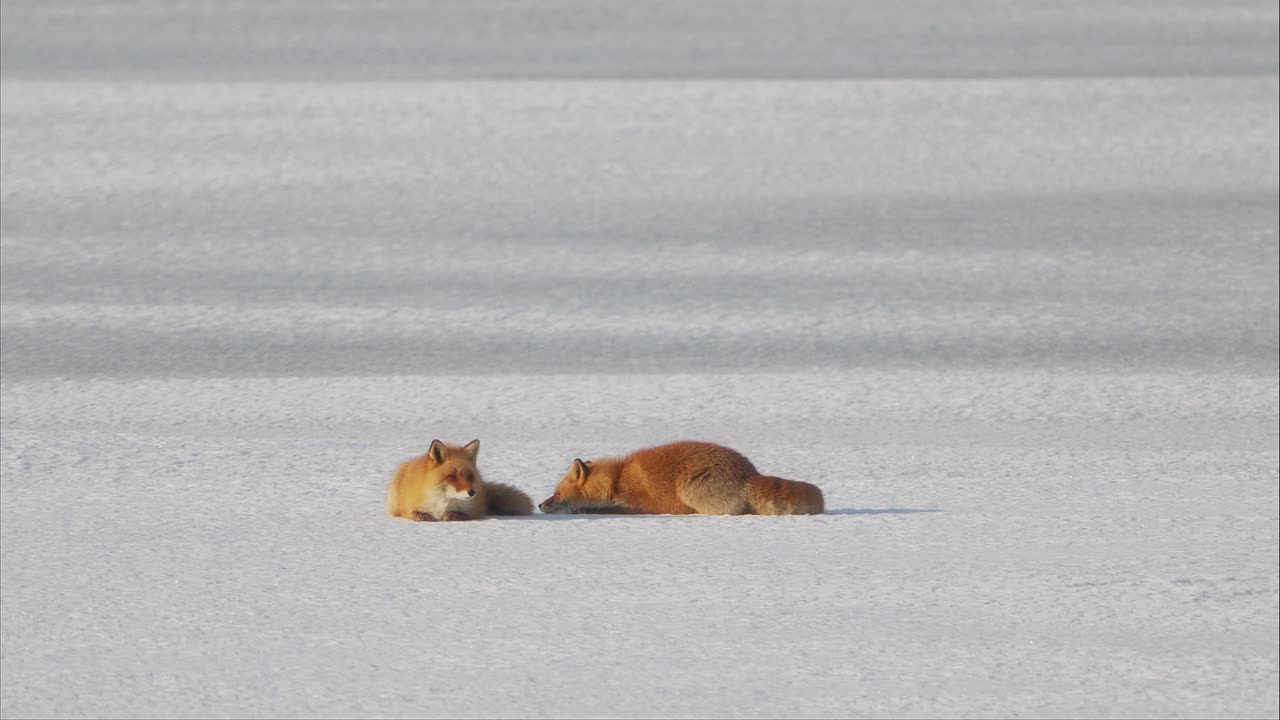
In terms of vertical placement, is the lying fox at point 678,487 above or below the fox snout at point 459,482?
above

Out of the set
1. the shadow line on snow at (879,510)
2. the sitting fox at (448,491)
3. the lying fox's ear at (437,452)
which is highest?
the shadow line on snow at (879,510)

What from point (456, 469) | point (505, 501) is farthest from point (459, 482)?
point (505, 501)

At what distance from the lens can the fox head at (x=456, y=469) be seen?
11.9 ft

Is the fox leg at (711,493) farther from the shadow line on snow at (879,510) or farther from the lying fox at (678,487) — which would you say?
the shadow line on snow at (879,510)

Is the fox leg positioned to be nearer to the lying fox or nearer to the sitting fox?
the lying fox

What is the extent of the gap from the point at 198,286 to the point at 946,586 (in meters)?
4.09

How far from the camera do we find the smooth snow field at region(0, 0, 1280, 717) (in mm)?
3188

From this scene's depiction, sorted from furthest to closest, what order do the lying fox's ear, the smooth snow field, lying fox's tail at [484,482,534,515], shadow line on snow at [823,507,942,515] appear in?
shadow line on snow at [823,507,942,515] < lying fox's tail at [484,482,534,515] < the lying fox's ear < the smooth snow field

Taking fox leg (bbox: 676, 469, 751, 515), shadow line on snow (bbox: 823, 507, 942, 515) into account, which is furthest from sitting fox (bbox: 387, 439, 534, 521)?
shadow line on snow (bbox: 823, 507, 942, 515)

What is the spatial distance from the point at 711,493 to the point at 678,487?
72 mm

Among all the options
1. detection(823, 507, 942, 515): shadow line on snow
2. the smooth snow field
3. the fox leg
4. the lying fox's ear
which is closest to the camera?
the smooth snow field

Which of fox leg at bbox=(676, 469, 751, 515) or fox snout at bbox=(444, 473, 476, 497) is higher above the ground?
fox leg at bbox=(676, 469, 751, 515)

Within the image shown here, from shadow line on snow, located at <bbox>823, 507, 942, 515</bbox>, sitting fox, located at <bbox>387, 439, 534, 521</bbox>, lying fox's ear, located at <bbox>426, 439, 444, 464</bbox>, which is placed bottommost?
sitting fox, located at <bbox>387, 439, 534, 521</bbox>

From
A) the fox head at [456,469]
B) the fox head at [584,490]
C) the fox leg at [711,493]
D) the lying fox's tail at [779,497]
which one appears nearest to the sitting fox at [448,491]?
the fox head at [456,469]
